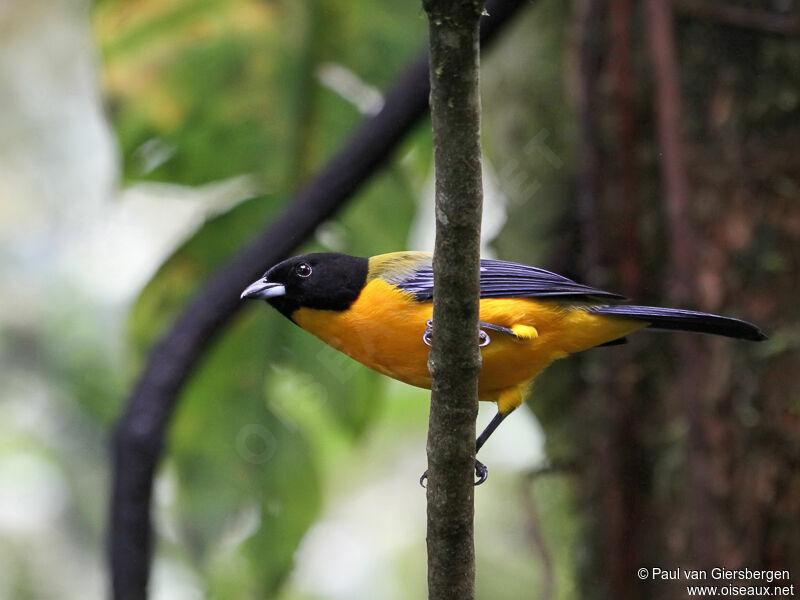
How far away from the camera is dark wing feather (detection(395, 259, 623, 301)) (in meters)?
2.81

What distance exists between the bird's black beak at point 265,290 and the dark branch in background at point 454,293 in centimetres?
104

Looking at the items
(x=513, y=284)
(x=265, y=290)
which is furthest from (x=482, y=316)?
(x=265, y=290)

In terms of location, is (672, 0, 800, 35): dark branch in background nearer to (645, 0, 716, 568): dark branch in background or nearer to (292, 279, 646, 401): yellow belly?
(645, 0, 716, 568): dark branch in background

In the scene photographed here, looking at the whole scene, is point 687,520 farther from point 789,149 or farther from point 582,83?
point 582,83

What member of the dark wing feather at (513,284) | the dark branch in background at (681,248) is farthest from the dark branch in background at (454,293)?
the dark branch in background at (681,248)

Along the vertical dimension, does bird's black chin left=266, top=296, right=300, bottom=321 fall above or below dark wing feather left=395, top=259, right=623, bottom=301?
below

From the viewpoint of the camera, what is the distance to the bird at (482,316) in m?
2.77

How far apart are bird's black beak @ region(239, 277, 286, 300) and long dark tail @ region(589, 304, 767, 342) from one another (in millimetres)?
959

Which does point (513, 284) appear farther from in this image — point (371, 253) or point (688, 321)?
point (371, 253)

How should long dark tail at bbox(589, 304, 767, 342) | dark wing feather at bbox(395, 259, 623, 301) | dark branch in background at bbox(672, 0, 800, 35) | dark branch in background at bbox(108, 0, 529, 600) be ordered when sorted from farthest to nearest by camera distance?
1. dark branch in background at bbox(672, 0, 800, 35)
2. dark branch in background at bbox(108, 0, 529, 600)
3. dark wing feather at bbox(395, 259, 623, 301)
4. long dark tail at bbox(589, 304, 767, 342)

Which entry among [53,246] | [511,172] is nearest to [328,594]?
[53,246]

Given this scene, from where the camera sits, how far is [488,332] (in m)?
2.80

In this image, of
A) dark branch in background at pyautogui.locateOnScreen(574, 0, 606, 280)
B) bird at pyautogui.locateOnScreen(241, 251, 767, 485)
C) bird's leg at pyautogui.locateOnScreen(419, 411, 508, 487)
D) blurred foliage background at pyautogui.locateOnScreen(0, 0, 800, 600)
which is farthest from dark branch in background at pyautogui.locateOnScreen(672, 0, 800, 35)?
bird's leg at pyautogui.locateOnScreen(419, 411, 508, 487)

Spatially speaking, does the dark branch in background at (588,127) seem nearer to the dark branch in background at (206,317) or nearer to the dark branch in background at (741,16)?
the dark branch in background at (741,16)
